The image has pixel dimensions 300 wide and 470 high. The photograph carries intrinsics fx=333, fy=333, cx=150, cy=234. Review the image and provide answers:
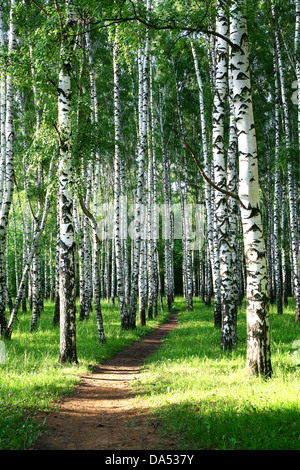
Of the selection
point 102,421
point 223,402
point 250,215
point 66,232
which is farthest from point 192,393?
point 66,232

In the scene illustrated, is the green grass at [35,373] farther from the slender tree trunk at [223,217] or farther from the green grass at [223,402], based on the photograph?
the slender tree trunk at [223,217]

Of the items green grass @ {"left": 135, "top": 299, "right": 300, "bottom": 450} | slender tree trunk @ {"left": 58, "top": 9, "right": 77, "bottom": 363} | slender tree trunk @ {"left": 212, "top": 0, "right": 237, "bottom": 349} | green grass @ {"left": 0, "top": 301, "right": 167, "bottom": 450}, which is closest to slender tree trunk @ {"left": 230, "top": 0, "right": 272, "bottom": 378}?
green grass @ {"left": 135, "top": 299, "right": 300, "bottom": 450}

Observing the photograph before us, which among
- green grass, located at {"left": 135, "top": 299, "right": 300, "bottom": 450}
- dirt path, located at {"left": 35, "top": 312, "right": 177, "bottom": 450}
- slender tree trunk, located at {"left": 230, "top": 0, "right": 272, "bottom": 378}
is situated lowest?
dirt path, located at {"left": 35, "top": 312, "right": 177, "bottom": 450}

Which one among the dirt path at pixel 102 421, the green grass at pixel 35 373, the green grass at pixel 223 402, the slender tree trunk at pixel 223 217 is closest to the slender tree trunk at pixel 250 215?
the green grass at pixel 223 402

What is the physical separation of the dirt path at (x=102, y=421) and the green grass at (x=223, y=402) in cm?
23

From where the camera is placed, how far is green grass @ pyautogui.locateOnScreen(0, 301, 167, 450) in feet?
13.7

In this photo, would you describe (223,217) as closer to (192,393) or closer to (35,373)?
(192,393)

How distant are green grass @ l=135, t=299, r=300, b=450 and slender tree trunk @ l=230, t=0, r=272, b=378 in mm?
459

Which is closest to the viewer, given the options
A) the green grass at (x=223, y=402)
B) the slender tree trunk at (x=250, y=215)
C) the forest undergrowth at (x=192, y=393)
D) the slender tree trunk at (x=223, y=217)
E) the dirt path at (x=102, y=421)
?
the green grass at (x=223, y=402)

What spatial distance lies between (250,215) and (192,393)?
2966mm

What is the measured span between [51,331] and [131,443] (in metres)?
8.79

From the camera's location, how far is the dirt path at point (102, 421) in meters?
3.91

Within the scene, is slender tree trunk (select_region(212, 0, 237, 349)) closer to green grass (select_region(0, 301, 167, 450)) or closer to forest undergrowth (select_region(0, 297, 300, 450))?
forest undergrowth (select_region(0, 297, 300, 450))
